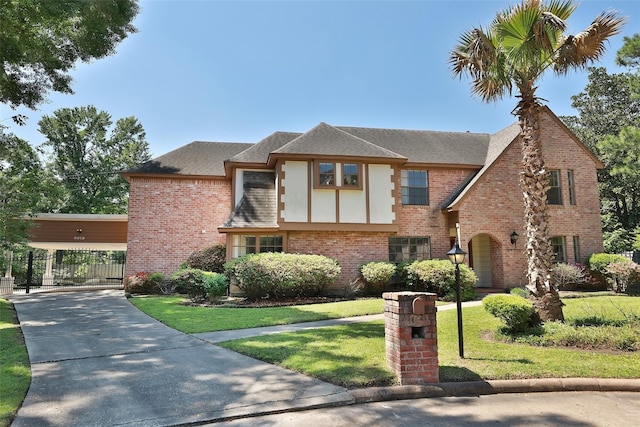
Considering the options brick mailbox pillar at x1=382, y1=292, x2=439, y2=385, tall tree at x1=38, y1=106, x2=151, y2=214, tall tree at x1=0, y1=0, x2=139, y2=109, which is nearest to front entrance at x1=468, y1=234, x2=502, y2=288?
brick mailbox pillar at x1=382, y1=292, x2=439, y2=385

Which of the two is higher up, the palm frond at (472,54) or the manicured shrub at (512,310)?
the palm frond at (472,54)

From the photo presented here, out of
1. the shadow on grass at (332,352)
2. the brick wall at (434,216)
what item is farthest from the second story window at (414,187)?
the shadow on grass at (332,352)

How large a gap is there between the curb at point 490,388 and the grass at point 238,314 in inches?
192

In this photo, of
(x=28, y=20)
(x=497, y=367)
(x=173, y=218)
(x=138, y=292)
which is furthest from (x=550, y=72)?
(x=138, y=292)

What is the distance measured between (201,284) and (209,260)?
273cm

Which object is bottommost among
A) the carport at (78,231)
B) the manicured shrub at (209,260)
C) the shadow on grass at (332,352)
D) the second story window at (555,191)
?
the shadow on grass at (332,352)

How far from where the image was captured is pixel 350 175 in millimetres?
15852

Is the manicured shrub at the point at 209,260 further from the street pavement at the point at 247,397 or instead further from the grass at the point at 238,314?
the street pavement at the point at 247,397

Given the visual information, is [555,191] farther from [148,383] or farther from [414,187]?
[148,383]

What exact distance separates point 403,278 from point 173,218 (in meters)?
10.3

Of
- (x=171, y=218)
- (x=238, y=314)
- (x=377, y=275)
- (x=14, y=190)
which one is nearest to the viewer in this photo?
(x=238, y=314)

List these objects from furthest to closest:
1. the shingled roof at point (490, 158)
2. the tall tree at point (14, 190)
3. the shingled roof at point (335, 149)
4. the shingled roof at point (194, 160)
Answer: the shingled roof at point (194, 160) → the shingled roof at point (490, 158) → the shingled roof at point (335, 149) → the tall tree at point (14, 190)

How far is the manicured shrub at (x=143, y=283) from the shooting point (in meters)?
15.8

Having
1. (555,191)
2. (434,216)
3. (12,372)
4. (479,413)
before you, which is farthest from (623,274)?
(12,372)
